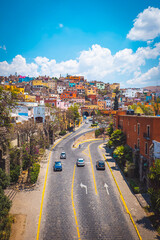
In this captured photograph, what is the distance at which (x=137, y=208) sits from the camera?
18.6 metres

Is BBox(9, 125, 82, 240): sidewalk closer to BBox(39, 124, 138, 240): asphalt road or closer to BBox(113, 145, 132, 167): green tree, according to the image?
BBox(39, 124, 138, 240): asphalt road

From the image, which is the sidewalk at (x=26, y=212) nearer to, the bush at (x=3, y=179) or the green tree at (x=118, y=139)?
the bush at (x=3, y=179)

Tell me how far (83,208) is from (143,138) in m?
14.7

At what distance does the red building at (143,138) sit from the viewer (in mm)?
22703

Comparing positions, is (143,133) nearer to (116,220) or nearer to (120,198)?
(120,198)

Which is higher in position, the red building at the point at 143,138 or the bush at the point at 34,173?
the red building at the point at 143,138

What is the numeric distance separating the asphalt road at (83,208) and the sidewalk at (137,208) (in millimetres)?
948

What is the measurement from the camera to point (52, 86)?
141m

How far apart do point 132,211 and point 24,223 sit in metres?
12.2

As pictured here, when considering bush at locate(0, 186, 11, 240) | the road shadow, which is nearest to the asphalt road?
the road shadow

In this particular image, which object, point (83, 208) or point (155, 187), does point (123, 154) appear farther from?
point (83, 208)

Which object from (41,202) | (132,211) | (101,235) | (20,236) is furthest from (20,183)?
(132,211)

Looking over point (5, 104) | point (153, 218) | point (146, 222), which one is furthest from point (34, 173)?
point (153, 218)

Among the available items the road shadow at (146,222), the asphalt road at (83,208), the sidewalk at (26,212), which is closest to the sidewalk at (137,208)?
the road shadow at (146,222)
